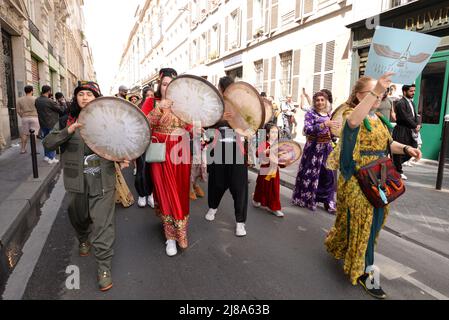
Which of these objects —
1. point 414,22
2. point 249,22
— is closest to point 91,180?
point 414,22

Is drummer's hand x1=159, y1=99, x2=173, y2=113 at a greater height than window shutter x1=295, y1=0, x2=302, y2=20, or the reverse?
window shutter x1=295, y1=0, x2=302, y2=20

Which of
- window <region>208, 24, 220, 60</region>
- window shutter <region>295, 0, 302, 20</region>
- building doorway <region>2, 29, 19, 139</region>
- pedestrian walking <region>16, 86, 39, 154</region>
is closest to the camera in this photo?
pedestrian walking <region>16, 86, 39, 154</region>

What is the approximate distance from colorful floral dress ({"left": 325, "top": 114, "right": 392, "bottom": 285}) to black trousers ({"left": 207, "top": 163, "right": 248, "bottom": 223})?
1233 millimetres

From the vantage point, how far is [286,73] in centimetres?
1400

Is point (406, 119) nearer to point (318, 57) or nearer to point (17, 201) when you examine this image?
point (318, 57)

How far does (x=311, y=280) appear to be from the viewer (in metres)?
2.73

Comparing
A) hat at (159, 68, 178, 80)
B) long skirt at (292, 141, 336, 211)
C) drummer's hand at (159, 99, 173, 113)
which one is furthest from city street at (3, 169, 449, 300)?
hat at (159, 68, 178, 80)

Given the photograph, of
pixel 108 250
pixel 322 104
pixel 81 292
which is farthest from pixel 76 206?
pixel 322 104

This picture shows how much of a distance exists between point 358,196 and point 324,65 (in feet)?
31.6

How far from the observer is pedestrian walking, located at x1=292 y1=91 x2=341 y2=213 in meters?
4.32

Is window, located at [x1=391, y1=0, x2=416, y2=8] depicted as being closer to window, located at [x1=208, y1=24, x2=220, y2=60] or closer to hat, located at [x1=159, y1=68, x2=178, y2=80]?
hat, located at [x1=159, y1=68, x2=178, y2=80]

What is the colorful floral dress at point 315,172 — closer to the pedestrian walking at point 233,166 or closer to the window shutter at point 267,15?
the pedestrian walking at point 233,166

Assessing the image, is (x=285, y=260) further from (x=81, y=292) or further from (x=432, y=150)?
(x=432, y=150)

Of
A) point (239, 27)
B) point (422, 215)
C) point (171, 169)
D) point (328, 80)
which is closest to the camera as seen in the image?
point (171, 169)
